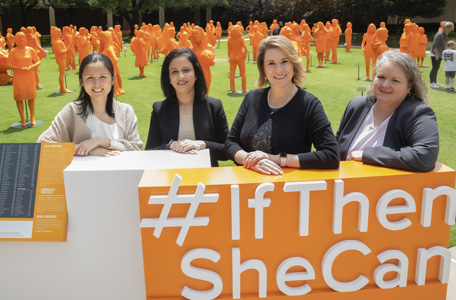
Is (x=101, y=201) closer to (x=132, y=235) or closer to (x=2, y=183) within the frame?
(x=132, y=235)

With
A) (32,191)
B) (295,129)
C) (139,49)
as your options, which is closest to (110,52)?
(139,49)

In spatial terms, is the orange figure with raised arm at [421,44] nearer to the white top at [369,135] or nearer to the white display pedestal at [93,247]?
the white top at [369,135]

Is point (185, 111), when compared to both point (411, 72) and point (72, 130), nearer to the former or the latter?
point (72, 130)

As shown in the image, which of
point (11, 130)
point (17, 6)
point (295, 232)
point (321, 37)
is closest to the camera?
point (295, 232)

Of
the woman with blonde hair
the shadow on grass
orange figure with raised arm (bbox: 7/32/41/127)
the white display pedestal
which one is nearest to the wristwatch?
the woman with blonde hair

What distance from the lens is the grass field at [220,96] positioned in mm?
8133

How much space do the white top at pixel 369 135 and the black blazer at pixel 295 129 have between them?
1.07 feet

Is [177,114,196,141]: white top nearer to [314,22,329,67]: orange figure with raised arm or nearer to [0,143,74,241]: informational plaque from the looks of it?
[0,143,74,241]: informational plaque

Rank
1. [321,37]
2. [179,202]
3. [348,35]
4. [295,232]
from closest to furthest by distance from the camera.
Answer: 1. [179,202]
2. [295,232]
3. [321,37]
4. [348,35]

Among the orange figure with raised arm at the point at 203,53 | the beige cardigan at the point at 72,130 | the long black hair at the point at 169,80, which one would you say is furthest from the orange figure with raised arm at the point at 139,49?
the beige cardigan at the point at 72,130

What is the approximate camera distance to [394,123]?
8.24 feet

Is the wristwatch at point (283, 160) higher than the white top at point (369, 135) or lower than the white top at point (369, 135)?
lower

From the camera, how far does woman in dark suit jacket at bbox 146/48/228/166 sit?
305 cm

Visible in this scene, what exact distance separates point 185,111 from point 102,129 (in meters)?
0.62
